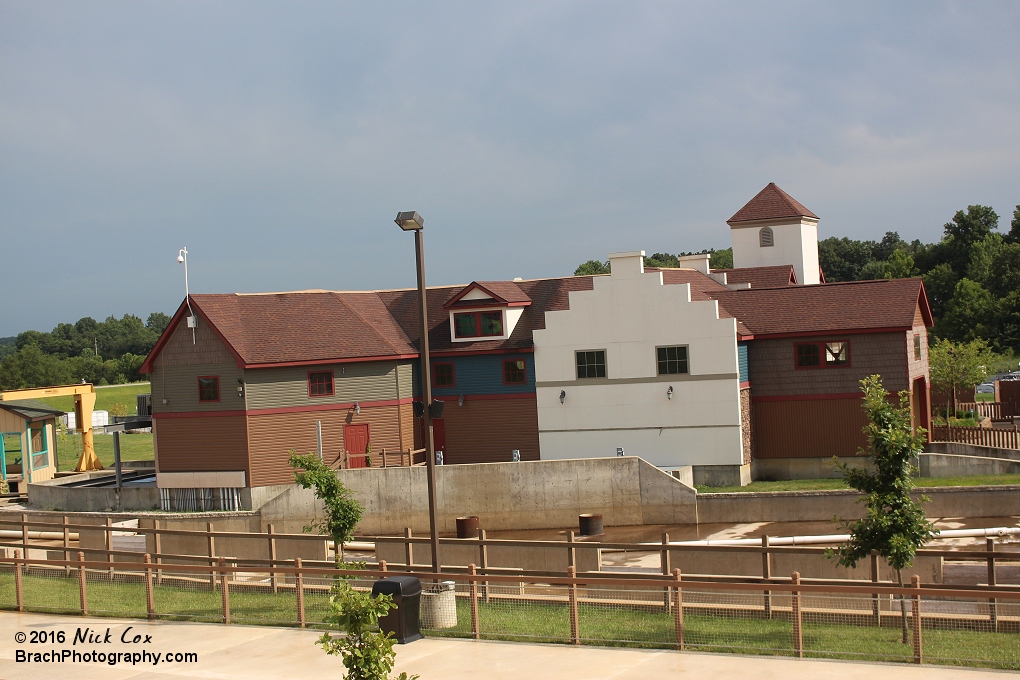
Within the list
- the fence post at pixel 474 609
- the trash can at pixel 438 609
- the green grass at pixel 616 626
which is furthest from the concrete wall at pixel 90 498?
the fence post at pixel 474 609

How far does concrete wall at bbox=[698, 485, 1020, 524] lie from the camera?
32.2 metres

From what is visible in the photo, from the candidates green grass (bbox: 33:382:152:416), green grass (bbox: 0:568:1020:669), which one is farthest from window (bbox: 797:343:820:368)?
green grass (bbox: 33:382:152:416)

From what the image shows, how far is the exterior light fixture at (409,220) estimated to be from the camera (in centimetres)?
1766

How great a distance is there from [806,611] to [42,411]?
42660 mm

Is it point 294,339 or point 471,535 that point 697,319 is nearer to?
point 471,535

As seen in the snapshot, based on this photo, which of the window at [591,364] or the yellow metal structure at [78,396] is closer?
the window at [591,364]

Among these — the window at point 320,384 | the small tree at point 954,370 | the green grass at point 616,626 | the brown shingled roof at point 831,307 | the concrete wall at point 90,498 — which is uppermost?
the brown shingled roof at point 831,307

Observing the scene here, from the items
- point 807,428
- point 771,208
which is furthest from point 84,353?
point 807,428

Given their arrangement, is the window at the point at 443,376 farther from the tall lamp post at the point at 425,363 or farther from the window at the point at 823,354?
the tall lamp post at the point at 425,363

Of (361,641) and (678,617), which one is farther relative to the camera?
(678,617)

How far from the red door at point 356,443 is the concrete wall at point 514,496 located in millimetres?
1767

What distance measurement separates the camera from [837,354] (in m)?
37.8

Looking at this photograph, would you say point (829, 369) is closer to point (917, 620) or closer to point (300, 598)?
point (917, 620)

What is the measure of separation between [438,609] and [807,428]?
83.7 ft
